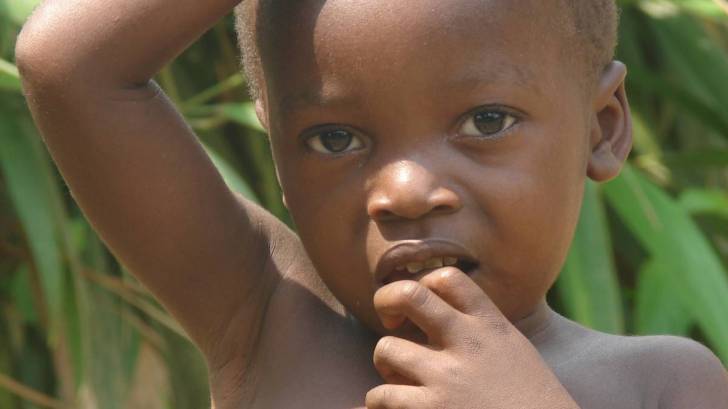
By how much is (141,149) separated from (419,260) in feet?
0.89

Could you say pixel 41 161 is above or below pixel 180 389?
above

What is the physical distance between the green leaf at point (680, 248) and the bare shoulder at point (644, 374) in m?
1.07

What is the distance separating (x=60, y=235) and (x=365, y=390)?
4.35 ft

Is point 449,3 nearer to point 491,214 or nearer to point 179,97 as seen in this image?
point 491,214

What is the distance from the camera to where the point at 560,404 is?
1.18m

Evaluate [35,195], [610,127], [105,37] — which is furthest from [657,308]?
[105,37]

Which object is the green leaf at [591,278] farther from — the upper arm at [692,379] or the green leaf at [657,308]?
the upper arm at [692,379]

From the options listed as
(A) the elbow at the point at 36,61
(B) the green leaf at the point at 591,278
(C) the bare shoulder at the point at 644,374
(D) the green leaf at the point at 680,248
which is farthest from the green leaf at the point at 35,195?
(C) the bare shoulder at the point at 644,374

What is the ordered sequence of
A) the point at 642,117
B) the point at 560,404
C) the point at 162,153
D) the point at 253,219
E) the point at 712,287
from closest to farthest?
1. the point at 560,404
2. the point at 162,153
3. the point at 253,219
4. the point at 712,287
5. the point at 642,117

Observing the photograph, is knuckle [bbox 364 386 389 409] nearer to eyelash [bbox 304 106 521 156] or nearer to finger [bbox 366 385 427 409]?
finger [bbox 366 385 427 409]

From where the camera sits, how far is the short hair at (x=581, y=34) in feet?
4.27

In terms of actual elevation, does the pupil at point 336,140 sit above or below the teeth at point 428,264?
above

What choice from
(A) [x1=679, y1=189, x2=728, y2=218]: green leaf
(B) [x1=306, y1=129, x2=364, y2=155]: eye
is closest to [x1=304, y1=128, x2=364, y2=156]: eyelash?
(B) [x1=306, y1=129, x2=364, y2=155]: eye

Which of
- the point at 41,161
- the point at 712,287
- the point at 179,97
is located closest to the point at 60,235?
the point at 41,161
